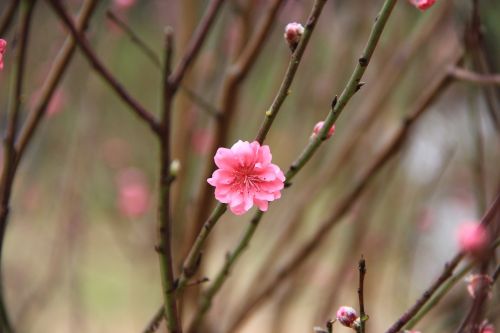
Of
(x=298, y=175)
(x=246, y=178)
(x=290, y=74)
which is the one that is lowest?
(x=246, y=178)

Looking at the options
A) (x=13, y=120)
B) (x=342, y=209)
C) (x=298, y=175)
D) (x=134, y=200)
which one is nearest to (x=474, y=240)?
(x=13, y=120)

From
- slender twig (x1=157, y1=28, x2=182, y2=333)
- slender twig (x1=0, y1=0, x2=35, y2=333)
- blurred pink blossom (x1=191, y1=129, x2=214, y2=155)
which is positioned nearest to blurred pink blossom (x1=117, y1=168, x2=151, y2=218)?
blurred pink blossom (x1=191, y1=129, x2=214, y2=155)

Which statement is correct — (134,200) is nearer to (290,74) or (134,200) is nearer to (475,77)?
(475,77)

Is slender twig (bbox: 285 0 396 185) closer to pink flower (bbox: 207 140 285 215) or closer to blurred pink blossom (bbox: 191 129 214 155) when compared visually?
pink flower (bbox: 207 140 285 215)

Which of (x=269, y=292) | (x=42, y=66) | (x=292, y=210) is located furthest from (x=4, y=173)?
(x=42, y=66)

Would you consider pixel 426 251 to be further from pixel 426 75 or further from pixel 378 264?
pixel 426 75
